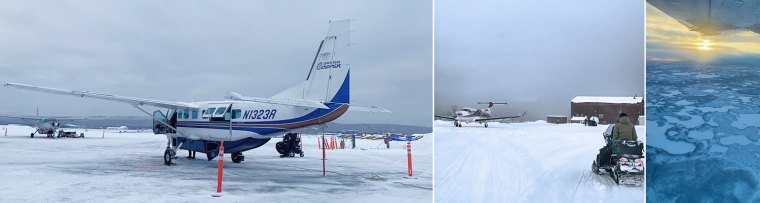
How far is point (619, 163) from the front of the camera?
3877 millimetres

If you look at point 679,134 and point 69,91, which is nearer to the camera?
point 679,134

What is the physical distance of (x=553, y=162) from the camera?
155 inches

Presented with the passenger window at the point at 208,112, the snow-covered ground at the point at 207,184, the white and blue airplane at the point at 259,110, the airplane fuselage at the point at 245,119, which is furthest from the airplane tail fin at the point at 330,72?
the passenger window at the point at 208,112

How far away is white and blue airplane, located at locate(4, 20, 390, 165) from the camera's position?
21.1ft

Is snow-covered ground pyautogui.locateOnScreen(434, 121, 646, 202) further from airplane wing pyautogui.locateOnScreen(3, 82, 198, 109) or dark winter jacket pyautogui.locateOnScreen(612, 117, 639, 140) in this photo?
airplane wing pyautogui.locateOnScreen(3, 82, 198, 109)

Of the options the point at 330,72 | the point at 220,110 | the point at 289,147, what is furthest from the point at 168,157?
the point at 330,72

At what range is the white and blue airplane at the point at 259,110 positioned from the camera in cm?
643

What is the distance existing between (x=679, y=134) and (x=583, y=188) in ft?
3.01

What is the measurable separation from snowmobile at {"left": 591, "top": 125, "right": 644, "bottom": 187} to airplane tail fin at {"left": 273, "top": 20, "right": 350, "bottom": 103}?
3.10 m

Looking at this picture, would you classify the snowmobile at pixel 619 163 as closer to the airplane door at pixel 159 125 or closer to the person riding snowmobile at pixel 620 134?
the person riding snowmobile at pixel 620 134

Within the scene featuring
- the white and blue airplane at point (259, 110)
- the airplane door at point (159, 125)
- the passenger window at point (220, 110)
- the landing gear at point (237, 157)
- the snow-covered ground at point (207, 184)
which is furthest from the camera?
the airplane door at point (159, 125)

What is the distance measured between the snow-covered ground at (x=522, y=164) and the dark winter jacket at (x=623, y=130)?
0.06 meters

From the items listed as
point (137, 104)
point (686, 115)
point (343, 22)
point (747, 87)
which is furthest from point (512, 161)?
point (137, 104)

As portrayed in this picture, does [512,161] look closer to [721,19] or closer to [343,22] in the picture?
[721,19]
